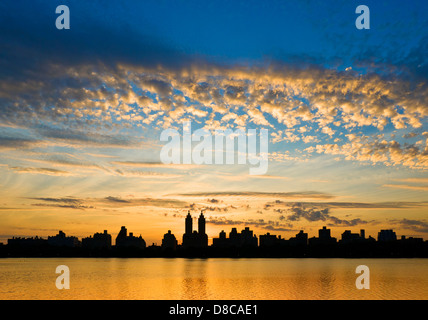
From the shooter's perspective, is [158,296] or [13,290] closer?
[158,296]
